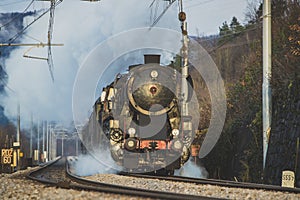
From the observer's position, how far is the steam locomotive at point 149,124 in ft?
54.8

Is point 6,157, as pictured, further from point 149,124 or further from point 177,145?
point 177,145

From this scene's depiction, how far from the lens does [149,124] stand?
16906mm

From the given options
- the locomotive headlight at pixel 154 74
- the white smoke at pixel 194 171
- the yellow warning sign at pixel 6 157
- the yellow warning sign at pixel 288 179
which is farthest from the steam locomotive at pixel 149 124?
the yellow warning sign at pixel 6 157

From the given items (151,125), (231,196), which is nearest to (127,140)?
(151,125)

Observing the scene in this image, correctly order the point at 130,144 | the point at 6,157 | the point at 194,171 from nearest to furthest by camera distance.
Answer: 1. the point at 130,144
2. the point at 194,171
3. the point at 6,157

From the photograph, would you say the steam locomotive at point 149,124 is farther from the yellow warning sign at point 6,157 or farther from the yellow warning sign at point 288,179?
the yellow warning sign at point 6,157

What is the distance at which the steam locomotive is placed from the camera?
54.8ft

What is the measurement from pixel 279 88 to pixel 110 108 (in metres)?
5.19

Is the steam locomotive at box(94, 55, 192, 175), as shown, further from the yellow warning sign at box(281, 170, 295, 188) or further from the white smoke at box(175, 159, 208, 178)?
the white smoke at box(175, 159, 208, 178)

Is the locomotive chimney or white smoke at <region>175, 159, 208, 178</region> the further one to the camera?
white smoke at <region>175, 159, 208, 178</region>

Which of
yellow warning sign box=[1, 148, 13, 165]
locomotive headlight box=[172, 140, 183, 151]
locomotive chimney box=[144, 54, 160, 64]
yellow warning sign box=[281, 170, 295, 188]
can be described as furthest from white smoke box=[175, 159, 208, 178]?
yellow warning sign box=[1, 148, 13, 165]

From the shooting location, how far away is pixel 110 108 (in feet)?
58.4

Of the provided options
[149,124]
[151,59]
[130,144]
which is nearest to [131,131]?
[130,144]

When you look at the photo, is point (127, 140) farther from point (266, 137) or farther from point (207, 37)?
point (207, 37)
